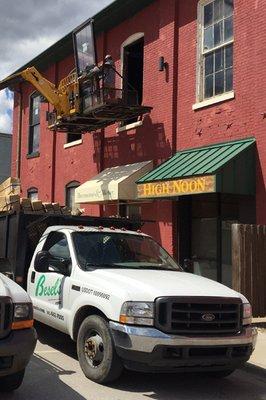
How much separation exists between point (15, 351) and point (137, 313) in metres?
1.41

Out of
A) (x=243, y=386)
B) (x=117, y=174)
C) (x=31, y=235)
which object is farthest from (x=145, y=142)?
(x=243, y=386)

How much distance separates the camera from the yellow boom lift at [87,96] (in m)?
15.0

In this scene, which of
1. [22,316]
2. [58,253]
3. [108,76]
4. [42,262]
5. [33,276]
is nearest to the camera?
[22,316]

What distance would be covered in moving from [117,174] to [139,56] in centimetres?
408

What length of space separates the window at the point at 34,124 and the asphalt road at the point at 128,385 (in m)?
16.2

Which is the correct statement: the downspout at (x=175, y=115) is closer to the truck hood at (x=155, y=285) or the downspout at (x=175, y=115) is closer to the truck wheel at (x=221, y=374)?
the truck hood at (x=155, y=285)

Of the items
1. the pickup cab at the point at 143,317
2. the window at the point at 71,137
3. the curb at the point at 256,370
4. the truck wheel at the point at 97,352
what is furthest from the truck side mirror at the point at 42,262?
the window at the point at 71,137

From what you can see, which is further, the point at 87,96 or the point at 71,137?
the point at 71,137

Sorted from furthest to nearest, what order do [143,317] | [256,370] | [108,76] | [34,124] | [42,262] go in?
[34,124]
[108,76]
[42,262]
[256,370]
[143,317]

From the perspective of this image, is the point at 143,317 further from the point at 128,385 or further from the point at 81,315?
the point at 81,315

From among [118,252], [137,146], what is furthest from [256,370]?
[137,146]

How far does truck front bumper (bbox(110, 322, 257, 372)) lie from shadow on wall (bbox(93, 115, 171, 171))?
879 cm

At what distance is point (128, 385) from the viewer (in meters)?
6.39

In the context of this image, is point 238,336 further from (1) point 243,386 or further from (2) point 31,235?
(2) point 31,235
